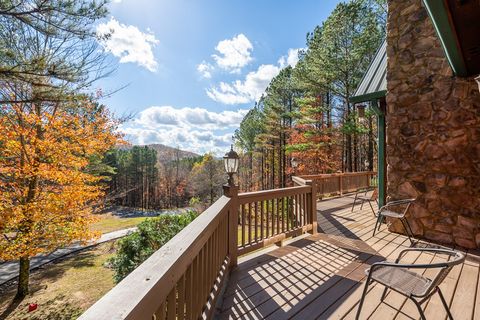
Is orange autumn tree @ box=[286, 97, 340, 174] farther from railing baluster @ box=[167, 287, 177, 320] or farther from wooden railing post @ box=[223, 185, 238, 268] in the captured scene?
railing baluster @ box=[167, 287, 177, 320]

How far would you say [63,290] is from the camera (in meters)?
8.94

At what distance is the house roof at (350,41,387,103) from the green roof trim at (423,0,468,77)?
1.56 metres

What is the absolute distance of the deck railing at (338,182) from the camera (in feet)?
27.5

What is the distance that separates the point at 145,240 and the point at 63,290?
5.01 meters

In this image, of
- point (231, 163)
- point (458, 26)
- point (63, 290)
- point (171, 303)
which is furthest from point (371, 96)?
point (63, 290)

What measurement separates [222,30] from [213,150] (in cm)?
2499

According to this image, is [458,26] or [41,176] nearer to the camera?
[458,26]

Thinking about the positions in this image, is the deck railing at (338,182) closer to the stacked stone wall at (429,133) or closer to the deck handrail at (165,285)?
the stacked stone wall at (429,133)

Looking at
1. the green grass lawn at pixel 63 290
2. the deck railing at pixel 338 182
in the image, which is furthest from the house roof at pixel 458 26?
the green grass lawn at pixel 63 290

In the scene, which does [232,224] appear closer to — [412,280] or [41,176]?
[412,280]

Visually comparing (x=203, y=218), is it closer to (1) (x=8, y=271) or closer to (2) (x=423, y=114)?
(2) (x=423, y=114)

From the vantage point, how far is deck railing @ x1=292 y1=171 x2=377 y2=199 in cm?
839

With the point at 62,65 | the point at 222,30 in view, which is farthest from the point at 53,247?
the point at 222,30

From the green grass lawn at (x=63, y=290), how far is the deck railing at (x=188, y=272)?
7.01 metres
